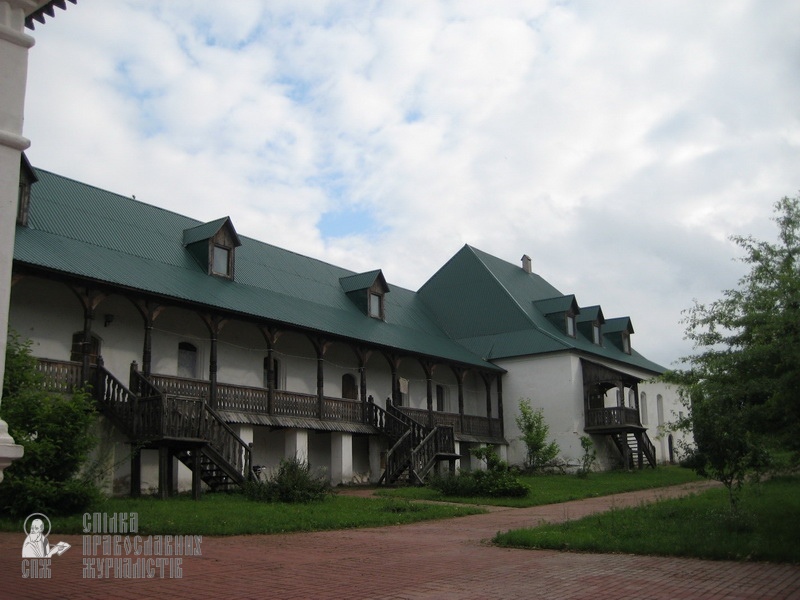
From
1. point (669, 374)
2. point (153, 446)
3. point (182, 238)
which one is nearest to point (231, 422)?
point (153, 446)

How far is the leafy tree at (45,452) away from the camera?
14492mm

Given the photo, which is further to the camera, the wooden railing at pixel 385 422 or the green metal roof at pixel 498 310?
the green metal roof at pixel 498 310

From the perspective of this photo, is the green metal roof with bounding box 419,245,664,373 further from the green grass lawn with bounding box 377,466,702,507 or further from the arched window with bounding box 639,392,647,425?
the green grass lawn with bounding box 377,466,702,507

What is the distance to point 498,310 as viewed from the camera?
41.7m

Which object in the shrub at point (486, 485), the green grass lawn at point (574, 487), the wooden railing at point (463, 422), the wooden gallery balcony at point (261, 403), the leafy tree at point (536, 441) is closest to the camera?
Result: the wooden gallery balcony at point (261, 403)

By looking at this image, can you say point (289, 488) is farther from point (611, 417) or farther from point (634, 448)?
point (634, 448)

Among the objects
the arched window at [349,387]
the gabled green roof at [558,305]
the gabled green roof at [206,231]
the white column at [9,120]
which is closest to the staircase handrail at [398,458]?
the arched window at [349,387]

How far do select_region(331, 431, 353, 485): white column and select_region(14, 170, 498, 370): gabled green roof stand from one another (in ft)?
11.7

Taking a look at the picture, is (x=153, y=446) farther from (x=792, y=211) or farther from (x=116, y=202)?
(x=792, y=211)

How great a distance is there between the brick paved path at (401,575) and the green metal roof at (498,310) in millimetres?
26678

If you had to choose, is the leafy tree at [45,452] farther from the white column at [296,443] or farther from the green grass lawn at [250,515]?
the white column at [296,443]

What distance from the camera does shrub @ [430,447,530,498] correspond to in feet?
73.1

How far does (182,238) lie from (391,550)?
734 inches

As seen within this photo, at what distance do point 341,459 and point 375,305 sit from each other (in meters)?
8.68
